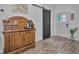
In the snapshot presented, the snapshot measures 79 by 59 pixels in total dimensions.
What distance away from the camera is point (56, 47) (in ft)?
6.70

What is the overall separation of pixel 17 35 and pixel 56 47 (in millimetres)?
650

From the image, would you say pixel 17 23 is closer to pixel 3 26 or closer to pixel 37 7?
pixel 3 26

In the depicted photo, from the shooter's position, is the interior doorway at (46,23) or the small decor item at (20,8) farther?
the interior doorway at (46,23)

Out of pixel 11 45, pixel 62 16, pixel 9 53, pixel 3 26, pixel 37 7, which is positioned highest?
pixel 37 7

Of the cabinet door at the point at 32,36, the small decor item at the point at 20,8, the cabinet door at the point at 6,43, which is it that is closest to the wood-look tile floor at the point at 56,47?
the cabinet door at the point at 32,36

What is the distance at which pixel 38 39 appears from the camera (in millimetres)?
2059

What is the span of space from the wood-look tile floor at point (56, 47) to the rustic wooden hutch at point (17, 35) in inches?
3.8

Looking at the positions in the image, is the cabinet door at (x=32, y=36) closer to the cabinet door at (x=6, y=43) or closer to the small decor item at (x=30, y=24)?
the small decor item at (x=30, y=24)

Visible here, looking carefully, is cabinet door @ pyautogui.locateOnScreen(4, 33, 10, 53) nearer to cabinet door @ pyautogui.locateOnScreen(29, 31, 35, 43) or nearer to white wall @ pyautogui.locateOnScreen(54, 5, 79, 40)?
cabinet door @ pyautogui.locateOnScreen(29, 31, 35, 43)

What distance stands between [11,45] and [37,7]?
2.35 feet

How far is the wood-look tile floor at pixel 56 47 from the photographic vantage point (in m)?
2.03

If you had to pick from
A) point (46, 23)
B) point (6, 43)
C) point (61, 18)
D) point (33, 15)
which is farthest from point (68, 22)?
point (6, 43)

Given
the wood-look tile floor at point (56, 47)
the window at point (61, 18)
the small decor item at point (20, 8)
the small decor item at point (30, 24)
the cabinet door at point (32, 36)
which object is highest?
the small decor item at point (20, 8)

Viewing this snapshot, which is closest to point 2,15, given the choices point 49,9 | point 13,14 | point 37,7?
point 13,14
